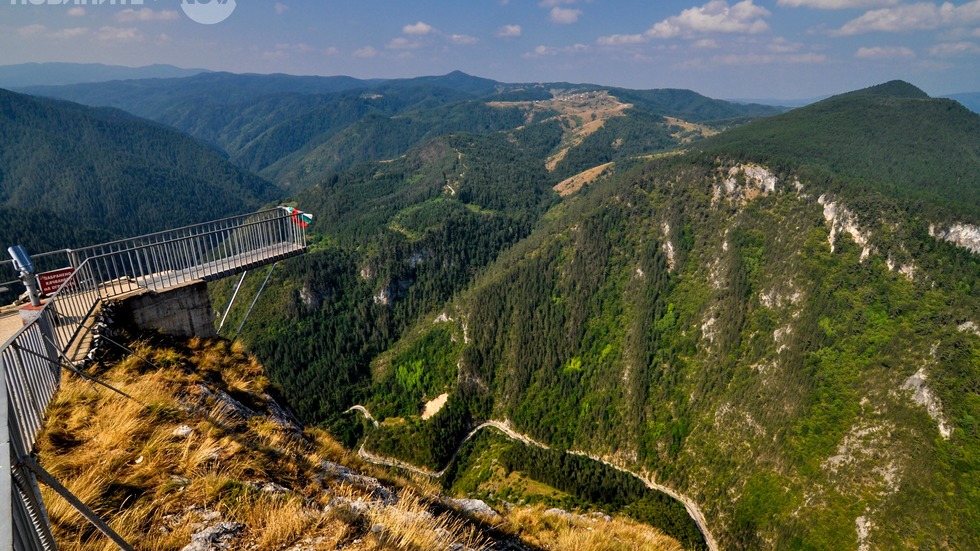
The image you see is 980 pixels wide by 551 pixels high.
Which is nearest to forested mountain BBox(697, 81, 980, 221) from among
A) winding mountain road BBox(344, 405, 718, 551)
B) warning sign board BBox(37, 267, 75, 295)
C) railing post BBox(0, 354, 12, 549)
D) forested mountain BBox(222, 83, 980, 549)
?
forested mountain BBox(222, 83, 980, 549)

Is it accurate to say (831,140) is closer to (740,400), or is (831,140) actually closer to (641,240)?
(641,240)

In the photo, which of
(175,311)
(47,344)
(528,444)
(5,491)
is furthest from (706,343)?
(5,491)

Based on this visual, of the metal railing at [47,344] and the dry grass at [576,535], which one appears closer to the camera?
the metal railing at [47,344]

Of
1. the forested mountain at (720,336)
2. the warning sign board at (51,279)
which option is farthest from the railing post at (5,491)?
the forested mountain at (720,336)

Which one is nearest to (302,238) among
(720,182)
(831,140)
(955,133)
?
(720,182)

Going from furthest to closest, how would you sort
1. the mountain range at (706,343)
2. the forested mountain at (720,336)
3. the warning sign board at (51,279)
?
1. the mountain range at (706,343)
2. the forested mountain at (720,336)
3. the warning sign board at (51,279)

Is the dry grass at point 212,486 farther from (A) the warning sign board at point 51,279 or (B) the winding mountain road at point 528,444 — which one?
(B) the winding mountain road at point 528,444
